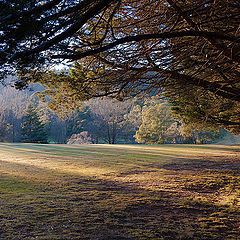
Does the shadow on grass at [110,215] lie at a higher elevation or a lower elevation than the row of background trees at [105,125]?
lower

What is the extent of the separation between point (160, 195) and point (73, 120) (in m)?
44.3

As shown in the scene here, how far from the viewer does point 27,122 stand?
42.3 m

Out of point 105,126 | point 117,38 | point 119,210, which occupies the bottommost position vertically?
point 119,210

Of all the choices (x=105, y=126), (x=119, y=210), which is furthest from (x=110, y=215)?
(x=105, y=126)

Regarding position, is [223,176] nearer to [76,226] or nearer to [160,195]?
[160,195]

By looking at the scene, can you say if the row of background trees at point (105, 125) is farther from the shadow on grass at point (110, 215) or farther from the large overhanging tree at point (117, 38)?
the shadow on grass at point (110, 215)

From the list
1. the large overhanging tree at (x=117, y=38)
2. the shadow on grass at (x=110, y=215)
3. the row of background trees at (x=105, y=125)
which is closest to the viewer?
the shadow on grass at (x=110, y=215)

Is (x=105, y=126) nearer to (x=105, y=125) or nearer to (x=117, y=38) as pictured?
(x=105, y=125)

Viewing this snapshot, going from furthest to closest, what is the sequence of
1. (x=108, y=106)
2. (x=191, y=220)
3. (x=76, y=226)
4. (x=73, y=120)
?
(x=73, y=120) < (x=108, y=106) < (x=191, y=220) < (x=76, y=226)

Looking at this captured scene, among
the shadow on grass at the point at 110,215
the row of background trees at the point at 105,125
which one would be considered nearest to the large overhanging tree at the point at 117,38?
the shadow on grass at the point at 110,215

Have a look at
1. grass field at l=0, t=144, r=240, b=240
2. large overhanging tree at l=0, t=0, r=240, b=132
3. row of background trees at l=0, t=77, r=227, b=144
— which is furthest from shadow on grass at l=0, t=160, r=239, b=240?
row of background trees at l=0, t=77, r=227, b=144

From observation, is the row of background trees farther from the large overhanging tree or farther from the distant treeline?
the large overhanging tree

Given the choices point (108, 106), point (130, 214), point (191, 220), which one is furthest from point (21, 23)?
point (108, 106)

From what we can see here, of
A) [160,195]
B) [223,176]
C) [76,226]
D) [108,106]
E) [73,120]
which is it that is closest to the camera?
[76,226]
